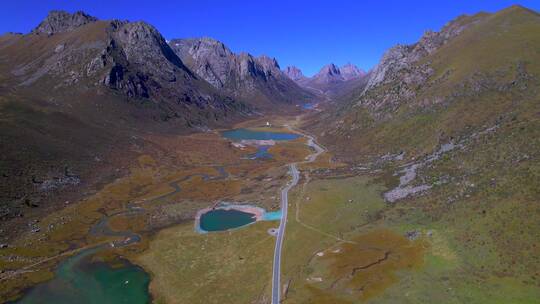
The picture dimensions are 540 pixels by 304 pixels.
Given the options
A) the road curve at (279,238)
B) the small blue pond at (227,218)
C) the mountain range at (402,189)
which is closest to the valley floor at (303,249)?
the mountain range at (402,189)

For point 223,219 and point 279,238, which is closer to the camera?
point 279,238

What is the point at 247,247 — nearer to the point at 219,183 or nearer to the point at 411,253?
the point at 411,253

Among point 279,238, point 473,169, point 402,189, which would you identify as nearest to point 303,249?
point 279,238

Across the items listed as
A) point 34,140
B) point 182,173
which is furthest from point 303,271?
point 34,140

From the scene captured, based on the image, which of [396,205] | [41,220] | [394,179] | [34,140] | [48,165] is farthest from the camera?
[34,140]

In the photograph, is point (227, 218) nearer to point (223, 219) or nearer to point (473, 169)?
point (223, 219)

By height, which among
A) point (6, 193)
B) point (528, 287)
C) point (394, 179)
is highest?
point (6, 193)
